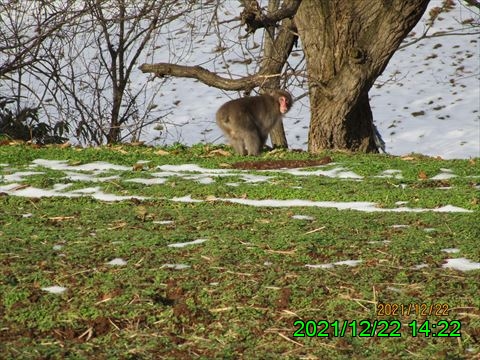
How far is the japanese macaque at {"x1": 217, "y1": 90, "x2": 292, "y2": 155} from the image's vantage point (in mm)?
11070

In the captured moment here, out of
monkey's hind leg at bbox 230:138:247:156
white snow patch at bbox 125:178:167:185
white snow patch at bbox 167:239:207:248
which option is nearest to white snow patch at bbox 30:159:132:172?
white snow patch at bbox 125:178:167:185

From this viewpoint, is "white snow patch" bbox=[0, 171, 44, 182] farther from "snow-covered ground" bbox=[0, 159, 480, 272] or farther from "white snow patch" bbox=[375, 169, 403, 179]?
"white snow patch" bbox=[375, 169, 403, 179]

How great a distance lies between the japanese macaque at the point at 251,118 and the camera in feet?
36.3

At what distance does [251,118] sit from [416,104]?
11781 millimetres

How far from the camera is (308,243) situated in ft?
18.5

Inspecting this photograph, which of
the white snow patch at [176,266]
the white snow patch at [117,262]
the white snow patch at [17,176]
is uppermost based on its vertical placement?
the white snow patch at [17,176]

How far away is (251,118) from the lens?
37.1ft

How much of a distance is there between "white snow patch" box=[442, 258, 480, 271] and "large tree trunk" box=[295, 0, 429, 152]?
617cm

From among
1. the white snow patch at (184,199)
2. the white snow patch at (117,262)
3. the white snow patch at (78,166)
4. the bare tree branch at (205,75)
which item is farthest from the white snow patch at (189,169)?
the white snow patch at (117,262)

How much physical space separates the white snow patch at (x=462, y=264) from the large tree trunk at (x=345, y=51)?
20.2 feet

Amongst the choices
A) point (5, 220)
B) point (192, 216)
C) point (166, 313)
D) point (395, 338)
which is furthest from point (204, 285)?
point (5, 220)

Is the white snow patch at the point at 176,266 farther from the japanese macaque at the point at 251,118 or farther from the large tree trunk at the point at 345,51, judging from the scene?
the large tree trunk at the point at 345,51

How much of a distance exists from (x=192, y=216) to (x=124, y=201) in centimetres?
92

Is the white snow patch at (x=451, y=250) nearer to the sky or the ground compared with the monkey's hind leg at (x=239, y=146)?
nearer to the ground
